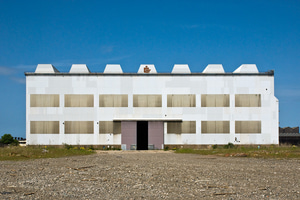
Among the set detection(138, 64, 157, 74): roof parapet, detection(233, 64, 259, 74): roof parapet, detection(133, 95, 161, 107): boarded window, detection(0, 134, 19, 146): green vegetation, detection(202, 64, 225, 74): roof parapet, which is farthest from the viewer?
detection(0, 134, 19, 146): green vegetation

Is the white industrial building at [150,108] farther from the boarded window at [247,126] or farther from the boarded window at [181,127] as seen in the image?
the boarded window at [181,127]

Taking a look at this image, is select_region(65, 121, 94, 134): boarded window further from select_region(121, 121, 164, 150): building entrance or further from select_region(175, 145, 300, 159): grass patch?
select_region(175, 145, 300, 159): grass patch

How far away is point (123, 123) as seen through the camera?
167 feet

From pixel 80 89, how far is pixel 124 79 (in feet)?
20.7

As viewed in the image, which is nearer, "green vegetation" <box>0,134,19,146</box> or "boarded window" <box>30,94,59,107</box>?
"boarded window" <box>30,94,59,107</box>

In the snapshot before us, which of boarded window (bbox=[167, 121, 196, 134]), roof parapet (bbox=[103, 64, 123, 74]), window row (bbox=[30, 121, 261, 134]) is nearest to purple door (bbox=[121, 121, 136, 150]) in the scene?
window row (bbox=[30, 121, 261, 134])

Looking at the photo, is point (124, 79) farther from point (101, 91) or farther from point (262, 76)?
point (262, 76)

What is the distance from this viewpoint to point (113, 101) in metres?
51.3

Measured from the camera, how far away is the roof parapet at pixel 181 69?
2063 inches

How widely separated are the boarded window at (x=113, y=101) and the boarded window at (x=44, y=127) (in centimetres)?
693

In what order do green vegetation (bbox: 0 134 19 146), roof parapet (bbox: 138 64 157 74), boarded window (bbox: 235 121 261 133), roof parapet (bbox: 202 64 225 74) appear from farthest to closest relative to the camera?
green vegetation (bbox: 0 134 19 146) < roof parapet (bbox: 202 64 225 74) < roof parapet (bbox: 138 64 157 74) < boarded window (bbox: 235 121 261 133)

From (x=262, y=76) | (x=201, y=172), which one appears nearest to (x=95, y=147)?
(x=262, y=76)

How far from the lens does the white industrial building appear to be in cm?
5094

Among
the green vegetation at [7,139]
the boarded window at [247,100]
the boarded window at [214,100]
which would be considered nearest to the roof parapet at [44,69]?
the green vegetation at [7,139]
